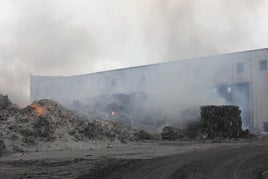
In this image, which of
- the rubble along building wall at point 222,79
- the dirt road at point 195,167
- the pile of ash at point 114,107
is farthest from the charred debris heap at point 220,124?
the dirt road at point 195,167

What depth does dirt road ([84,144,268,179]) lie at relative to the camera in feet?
42.3

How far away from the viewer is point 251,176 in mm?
12461

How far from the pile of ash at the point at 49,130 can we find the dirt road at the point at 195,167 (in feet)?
35.4

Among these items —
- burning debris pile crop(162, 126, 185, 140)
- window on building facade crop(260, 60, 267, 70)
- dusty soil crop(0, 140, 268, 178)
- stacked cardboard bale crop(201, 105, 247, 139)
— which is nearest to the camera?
dusty soil crop(0, 140, 268, 178)

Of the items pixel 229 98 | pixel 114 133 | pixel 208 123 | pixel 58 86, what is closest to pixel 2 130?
pixel 114 133

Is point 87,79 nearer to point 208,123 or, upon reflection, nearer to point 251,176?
point 208,123

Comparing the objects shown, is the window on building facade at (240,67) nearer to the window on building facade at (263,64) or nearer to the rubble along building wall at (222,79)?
the rubble along building wall at (222,79)

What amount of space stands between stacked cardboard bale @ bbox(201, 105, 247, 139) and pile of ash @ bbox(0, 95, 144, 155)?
6.30 metres

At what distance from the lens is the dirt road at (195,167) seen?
12906 mm

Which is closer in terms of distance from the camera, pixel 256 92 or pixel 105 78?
pixel 256 92

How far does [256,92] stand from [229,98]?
2970 millimetres

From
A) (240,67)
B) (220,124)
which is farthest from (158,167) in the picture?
(240,67)

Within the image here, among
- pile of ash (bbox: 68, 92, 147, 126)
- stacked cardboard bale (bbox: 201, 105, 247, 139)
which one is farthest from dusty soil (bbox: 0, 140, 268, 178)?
pile of ash (bbox: 68, 92, 147, 126)

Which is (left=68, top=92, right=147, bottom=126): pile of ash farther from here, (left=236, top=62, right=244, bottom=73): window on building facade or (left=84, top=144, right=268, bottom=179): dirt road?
(left=84, top=144, right=268, bottom=179): dirt road
